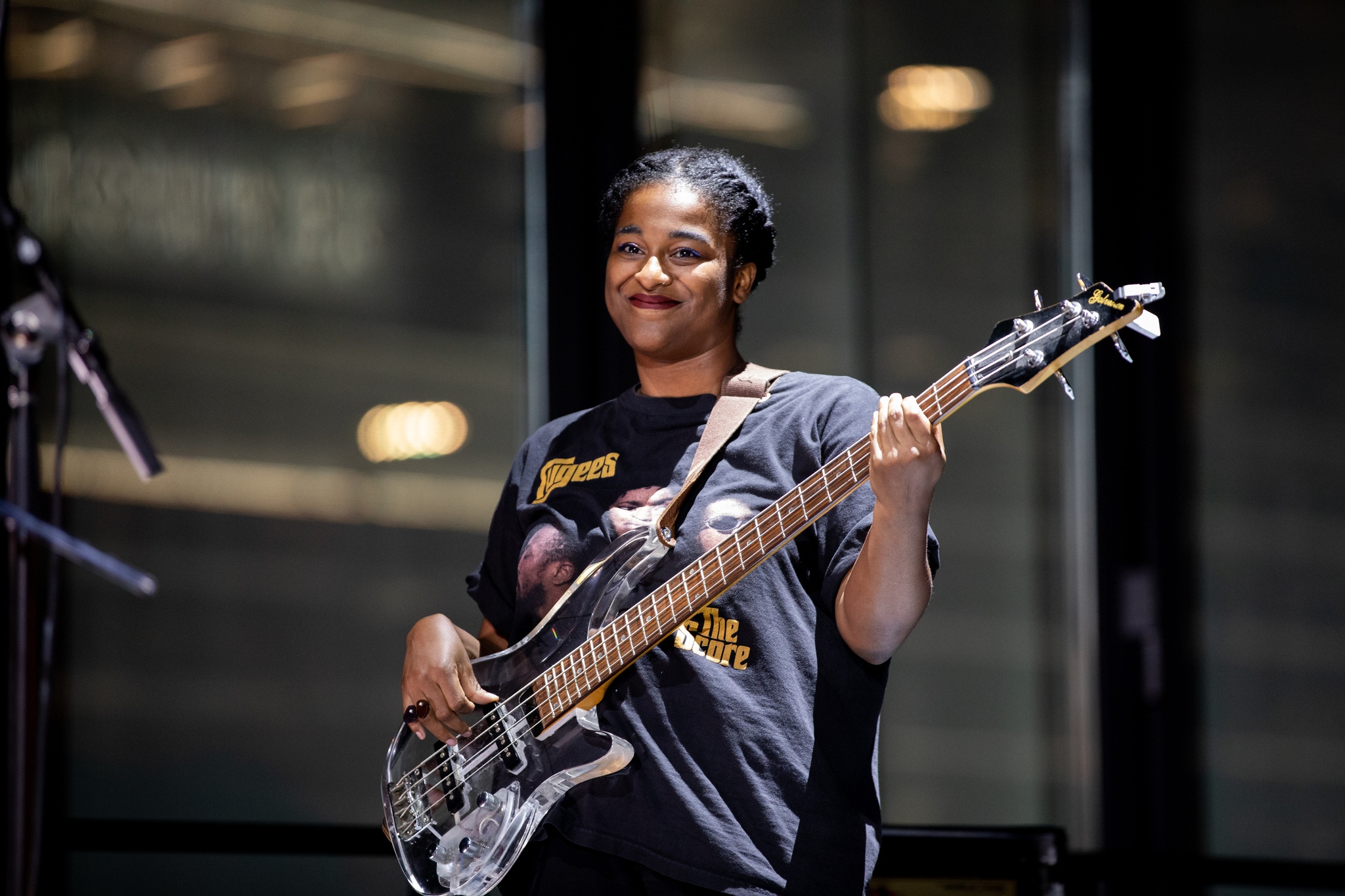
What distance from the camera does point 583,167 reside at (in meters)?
2.81

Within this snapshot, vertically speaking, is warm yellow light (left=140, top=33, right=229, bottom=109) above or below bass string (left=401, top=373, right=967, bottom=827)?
above

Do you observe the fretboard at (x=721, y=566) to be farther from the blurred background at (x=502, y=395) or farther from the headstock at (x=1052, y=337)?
the blurred background at (x=502, y=395)

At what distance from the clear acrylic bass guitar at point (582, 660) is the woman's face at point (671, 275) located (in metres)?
0.29

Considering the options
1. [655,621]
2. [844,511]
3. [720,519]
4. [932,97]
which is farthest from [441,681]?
[932,97]

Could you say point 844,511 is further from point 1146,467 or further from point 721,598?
point 1146,467

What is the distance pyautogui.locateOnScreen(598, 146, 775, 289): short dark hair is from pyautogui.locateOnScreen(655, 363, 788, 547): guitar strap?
166 millimetres

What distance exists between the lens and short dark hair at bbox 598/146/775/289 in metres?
1.62

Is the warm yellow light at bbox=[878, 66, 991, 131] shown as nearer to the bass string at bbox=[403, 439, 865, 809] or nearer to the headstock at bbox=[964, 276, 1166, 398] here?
the headstock at bbox=[964, 276, 1166, 398]

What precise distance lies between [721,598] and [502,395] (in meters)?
1.62

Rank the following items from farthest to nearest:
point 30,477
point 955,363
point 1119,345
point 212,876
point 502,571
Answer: point 955,363, point 212,876, point 502,571, point 1119,345, point 30,477

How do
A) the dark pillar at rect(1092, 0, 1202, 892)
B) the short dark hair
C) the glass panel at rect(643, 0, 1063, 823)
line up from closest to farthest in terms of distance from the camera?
the short dark hair < the dark pillar at rect(1092, 0, 1202, 892) < the glass panel at rect(643, 0, 1063, 823)

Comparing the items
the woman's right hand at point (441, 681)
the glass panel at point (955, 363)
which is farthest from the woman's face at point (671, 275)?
the glass panel at point (955, 363)

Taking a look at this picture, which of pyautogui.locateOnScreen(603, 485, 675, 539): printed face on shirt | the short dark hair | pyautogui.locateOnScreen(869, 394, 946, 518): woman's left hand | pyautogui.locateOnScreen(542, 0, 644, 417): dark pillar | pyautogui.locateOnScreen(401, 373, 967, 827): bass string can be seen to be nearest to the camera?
pyautogui.locateOnScreen(869, 394, 946, 518): woman's left hand

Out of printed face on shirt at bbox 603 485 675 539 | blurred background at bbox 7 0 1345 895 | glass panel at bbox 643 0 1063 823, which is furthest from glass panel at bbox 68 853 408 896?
printed face on shirt at bbox 603 485 675 539
